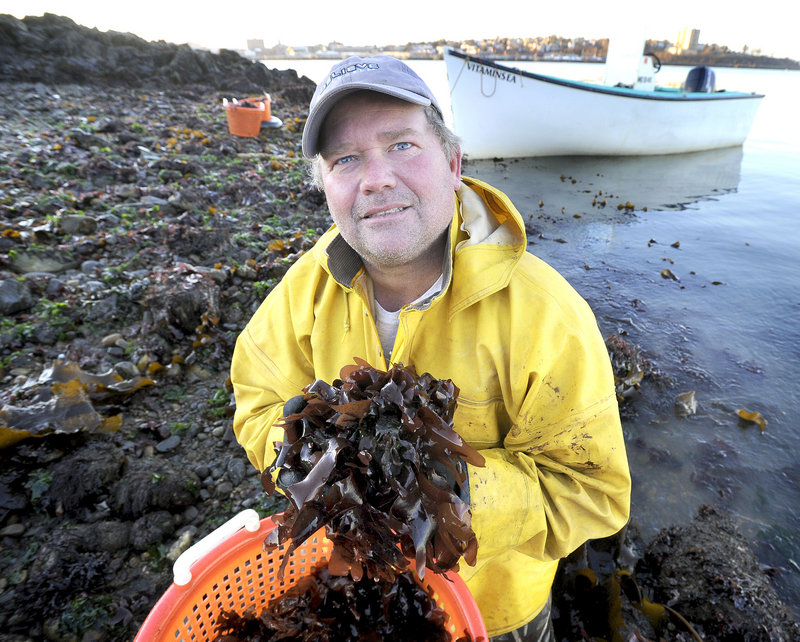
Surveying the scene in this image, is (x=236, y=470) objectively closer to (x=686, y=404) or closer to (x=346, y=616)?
(x=346, y=616)

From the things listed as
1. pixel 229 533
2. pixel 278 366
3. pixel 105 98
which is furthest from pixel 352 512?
pixel 105 98

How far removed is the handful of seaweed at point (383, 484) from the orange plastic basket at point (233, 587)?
299 mm

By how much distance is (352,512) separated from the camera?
1.38 m

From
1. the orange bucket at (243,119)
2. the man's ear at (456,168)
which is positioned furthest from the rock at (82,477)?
the orange bucket at (243,119)

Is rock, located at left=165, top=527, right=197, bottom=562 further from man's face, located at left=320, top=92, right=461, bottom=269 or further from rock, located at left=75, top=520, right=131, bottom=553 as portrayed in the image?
man's face, located at left=320, top=92, right=461, bottom=269

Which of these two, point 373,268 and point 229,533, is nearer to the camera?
point 229,533

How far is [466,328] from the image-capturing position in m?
1.80

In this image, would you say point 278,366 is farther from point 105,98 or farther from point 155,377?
point 105,98

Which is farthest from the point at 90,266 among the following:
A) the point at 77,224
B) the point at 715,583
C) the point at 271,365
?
the point at 715,583

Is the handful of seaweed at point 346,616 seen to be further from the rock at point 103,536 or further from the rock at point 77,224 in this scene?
the rock at point 77,224

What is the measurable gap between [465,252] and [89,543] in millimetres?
2579

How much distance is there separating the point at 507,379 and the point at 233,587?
1.40m

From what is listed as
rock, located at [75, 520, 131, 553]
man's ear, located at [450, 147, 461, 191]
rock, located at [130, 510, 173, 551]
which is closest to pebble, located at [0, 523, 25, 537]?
rock, located at [75, 520, 131, 553]

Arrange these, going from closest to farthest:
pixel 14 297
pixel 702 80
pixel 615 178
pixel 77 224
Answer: pixel 14 297 → pixel 77 224 → pixel 615 178 → pixel 702 80
